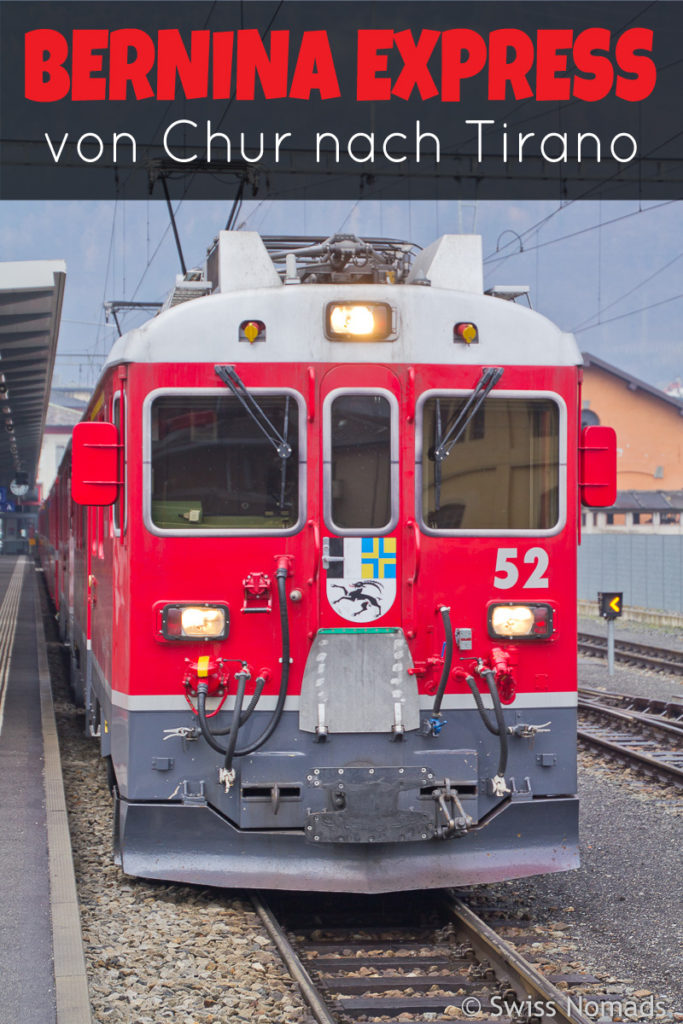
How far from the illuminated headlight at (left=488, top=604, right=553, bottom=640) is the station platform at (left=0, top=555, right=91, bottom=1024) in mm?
2496

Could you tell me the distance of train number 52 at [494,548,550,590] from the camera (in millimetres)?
6488

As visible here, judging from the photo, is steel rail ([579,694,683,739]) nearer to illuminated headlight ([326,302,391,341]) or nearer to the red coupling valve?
the red coupling valve

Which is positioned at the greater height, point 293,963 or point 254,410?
point 254,410

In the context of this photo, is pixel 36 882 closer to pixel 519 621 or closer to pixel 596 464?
pixel 519 621

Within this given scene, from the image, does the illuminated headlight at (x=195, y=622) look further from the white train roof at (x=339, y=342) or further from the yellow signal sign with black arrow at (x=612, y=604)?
the yellow signal sign with black arrow at (x=612, y=604)

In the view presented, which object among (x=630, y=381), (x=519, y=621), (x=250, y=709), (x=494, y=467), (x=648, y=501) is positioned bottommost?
(x=250, y=709)

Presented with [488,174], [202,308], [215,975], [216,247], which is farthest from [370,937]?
[488,174]

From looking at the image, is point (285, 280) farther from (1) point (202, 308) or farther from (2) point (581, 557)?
(2) point (581, 557)

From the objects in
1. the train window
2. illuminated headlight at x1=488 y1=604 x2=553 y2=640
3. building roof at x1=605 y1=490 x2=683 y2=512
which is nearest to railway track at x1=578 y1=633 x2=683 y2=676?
illuminated headlight at x1=488 y1=604 x2=553 y2=640

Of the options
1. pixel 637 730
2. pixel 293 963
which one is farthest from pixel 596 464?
pixel 637 730

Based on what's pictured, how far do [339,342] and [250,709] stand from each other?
6.21 ft

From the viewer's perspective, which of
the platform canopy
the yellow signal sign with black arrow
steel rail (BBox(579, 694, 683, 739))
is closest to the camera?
steel rail (BBox(579, 694, 683, 739))

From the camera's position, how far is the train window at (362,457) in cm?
640

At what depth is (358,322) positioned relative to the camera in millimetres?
6445
